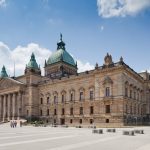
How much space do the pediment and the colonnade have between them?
282 cm

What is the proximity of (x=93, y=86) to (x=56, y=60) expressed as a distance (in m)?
30.3

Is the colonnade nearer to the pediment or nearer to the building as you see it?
the building

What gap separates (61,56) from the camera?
298 feet

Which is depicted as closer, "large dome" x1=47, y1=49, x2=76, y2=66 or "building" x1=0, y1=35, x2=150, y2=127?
"building" x1=0, y1=35, x2=150, y2=127

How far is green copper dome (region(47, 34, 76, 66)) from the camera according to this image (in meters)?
91.7

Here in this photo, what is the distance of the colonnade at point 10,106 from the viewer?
270 ft

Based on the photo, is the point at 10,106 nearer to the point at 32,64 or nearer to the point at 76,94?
the point at 32,64

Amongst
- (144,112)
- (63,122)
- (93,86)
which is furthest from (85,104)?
(144,112)

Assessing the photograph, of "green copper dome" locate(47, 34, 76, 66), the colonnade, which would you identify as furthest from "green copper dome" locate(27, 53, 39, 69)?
the colonnade

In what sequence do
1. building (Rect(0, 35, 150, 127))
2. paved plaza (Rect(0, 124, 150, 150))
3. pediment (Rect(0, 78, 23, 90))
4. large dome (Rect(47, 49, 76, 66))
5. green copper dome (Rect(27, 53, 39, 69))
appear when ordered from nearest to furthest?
1. paved plaza (Rect(0, 124, 150, 150))
2. building (Rect(0, 35, 150, 127))
3. pediment (Rect(0, 78, 23, 90))
4. green copper dome (Rect(27, 53, 39, 69))
5. large dome (Rect(47, 49, 76, 66))

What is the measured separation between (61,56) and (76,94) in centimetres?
2490

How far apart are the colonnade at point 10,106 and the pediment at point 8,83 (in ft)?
9.25

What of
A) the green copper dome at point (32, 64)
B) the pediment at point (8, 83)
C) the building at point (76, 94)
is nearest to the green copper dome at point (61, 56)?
the building at point (76, 94)

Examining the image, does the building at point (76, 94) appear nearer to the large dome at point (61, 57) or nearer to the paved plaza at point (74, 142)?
the large dome at point (61, 57)
